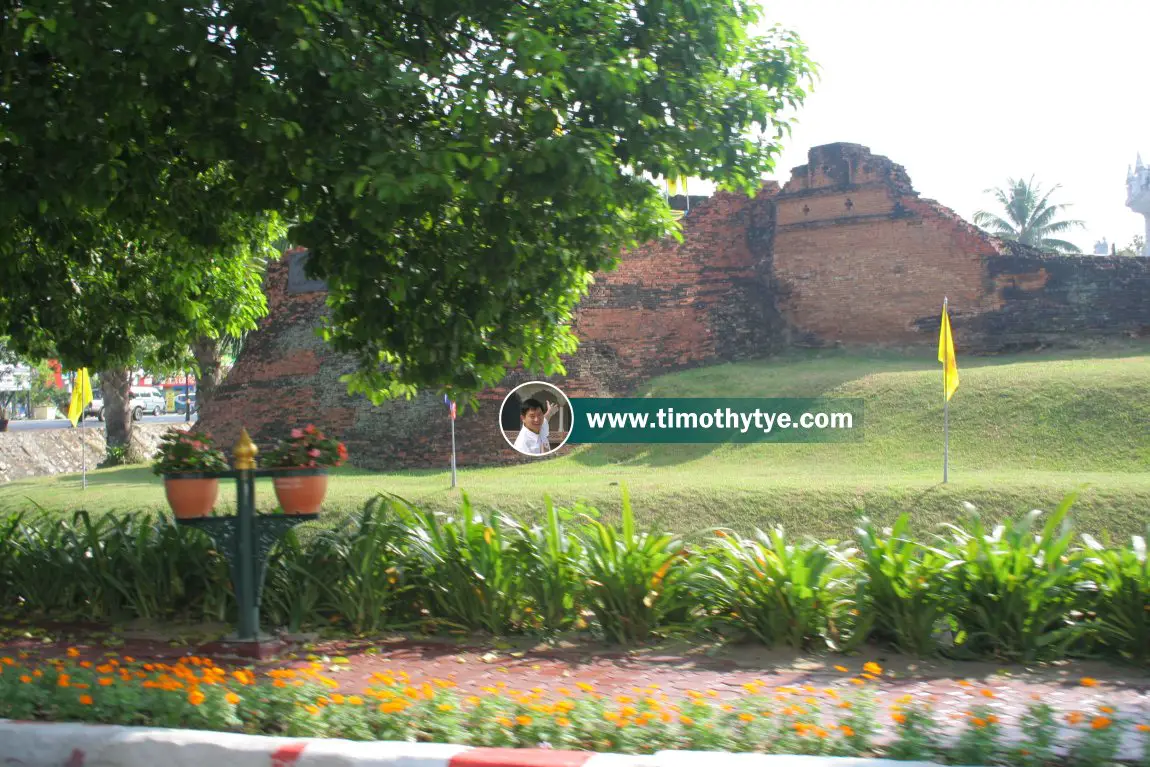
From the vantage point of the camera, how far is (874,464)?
49.2 ft

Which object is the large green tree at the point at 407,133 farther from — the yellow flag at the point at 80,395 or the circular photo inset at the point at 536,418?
the yellow flag at the point at 80,395

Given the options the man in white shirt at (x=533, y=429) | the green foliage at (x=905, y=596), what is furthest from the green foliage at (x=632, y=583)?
the man in white shirt at (x=533, y=429)

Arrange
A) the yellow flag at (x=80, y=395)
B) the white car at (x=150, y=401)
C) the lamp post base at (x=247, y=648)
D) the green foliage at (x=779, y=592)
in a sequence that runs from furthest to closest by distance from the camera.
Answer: the white car at (x=150, y=401)
the yellow flag at (x=80, y=395)
the lamp post base at (x=247, y=648)
the green foliage at (x=779, y=592)

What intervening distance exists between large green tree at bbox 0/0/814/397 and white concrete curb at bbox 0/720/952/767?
2.45 meters

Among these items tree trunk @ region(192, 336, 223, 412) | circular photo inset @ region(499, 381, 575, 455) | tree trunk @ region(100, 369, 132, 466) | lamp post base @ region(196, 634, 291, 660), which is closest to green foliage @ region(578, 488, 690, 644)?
lamp post base @ region(196, 634, 291, 660)

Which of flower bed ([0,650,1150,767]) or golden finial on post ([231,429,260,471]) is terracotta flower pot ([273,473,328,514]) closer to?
golden finial on post ([231,429,260,471])

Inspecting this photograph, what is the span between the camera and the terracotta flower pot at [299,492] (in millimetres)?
5918

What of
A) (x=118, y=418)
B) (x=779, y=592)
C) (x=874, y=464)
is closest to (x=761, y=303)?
(x=874, y=464)

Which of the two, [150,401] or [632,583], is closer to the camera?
[632,583]

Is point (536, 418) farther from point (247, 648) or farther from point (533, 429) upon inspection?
point (247, 648)

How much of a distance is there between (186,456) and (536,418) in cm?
1288

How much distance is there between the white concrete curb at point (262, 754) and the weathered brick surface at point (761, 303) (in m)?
13.8

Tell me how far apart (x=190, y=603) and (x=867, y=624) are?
4115 mm

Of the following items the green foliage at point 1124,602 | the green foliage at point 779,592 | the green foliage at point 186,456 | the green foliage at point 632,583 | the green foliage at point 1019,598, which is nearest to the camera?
the green foliage at point 1124,602
